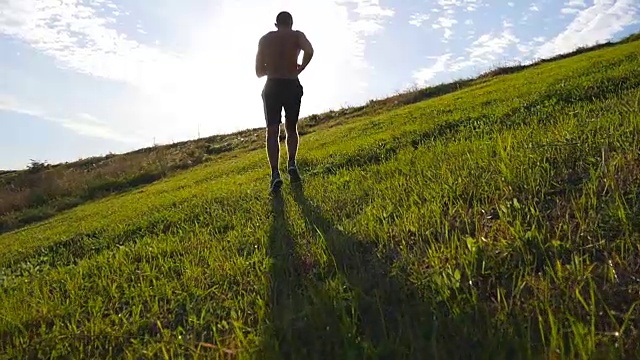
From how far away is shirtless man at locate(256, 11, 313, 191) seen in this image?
665 centimetres

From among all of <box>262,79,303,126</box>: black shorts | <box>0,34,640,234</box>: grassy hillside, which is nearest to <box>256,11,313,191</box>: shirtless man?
<box>262,79,303,126</box>: black shorts

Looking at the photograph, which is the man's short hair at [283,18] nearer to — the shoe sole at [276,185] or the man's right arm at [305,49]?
the man's right arm at [305,49]

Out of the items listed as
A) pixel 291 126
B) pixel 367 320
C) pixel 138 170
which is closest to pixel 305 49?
pixel 291 126

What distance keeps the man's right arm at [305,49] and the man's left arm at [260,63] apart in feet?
1.66

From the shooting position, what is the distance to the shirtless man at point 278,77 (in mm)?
6648

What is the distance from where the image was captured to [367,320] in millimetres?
2445

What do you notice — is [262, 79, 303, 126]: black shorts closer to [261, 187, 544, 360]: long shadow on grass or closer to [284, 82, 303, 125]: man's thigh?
[284, 82, 303, 125]: man's thigh

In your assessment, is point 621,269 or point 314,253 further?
point 314,253

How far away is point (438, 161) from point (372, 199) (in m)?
1.22

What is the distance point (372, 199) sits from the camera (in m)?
4.64

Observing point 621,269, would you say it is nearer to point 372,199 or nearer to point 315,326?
point 315,326

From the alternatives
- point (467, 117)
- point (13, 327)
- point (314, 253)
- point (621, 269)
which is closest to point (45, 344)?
point (13, 327)

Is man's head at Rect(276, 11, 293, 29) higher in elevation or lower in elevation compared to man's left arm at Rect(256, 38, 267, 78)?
higher

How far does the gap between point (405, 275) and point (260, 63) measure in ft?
15.2
